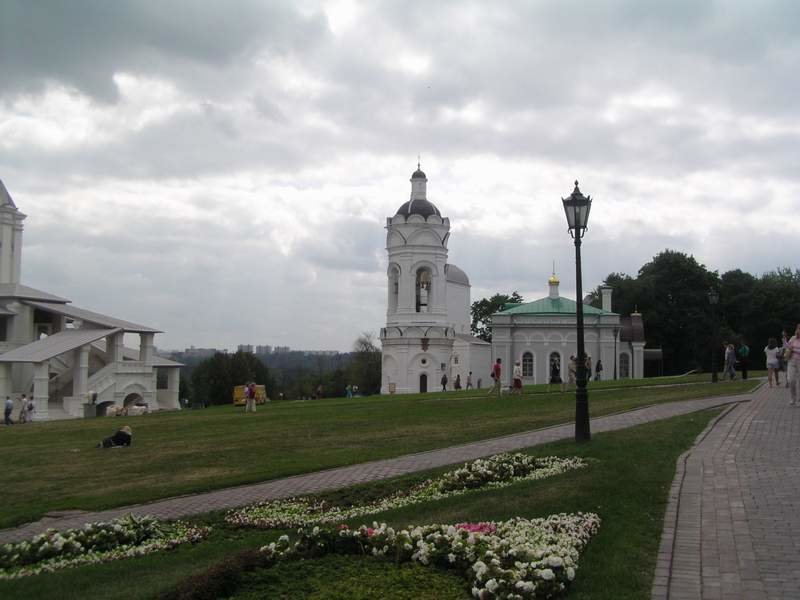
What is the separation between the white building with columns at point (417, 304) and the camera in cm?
6788

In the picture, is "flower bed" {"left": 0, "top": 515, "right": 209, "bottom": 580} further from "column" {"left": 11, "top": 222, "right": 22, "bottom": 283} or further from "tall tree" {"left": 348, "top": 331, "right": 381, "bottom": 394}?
"tall tree" {"left": 348, "top": 331, "right": 381, "bottom": 394}

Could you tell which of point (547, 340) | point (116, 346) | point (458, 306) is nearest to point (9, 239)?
point (116, 346)

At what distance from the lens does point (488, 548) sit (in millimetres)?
7055

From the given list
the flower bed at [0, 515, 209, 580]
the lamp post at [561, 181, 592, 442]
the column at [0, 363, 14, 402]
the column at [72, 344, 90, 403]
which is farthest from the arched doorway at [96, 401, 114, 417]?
the flower bed at [0, 515, 209, 580]

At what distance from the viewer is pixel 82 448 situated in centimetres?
2012

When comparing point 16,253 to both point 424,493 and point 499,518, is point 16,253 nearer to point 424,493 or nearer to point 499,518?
point 424,493

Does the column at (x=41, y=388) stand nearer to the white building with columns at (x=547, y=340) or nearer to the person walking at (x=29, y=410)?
the person walking at (x=29, y=410)

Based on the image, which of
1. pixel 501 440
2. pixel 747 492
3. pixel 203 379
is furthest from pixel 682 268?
pixel 747 492

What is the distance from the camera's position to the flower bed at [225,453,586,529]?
1050 centimetres

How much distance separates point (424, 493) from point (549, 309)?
177 ft

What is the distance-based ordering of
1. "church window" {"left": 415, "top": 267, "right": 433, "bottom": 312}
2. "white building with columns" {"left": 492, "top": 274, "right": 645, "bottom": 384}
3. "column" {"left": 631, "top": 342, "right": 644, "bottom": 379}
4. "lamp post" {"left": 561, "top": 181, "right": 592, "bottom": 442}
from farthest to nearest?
"church window" {"left": 415, "top": 267, "right": 433, "bottom": 312} < "column" {"left": 631, "top": 342, "right": 644, "bottom": 379} < "white building with columns" {"left": 492, "top": 274, "right": 645, "bottom": 384} < "lamp post" {"left": 561, "top": 181, "right": 592, "bottom": 442}

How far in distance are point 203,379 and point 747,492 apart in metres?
83.4

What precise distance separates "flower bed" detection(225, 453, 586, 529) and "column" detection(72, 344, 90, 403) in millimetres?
39938

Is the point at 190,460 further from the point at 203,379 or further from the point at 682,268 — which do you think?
the point at 203,379
